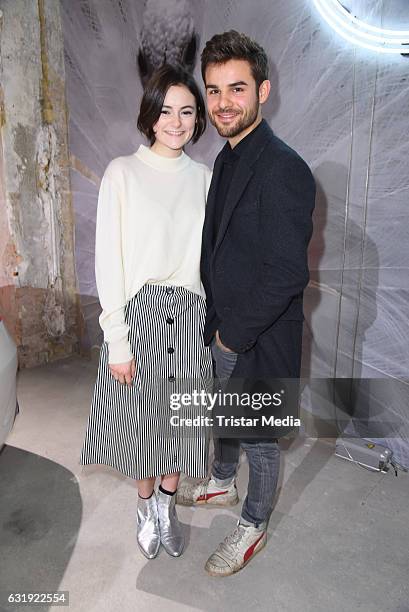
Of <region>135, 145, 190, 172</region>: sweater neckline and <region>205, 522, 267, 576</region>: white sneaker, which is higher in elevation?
<region>135, 145, 190, 172</region>: sweater neckline

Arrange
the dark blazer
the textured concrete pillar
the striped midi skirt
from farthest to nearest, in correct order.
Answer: the textured concrete pillar → the striped midi skirt → the dark blazer

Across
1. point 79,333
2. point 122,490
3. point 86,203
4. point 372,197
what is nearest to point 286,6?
point 372,197

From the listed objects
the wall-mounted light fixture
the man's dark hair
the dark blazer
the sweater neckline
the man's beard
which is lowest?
the dark blazer

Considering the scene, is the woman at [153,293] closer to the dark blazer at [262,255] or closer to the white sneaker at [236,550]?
the dark blazer at [262,255]

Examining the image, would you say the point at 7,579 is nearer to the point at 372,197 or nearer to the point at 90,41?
the point at 372,197

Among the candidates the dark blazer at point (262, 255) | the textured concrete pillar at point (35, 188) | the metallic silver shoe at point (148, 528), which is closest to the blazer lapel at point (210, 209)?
the dark blazer at point (262, 255)

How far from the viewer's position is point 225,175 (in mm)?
1645

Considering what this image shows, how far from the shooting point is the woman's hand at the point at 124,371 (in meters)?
1.63

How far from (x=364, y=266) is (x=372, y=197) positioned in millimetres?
307

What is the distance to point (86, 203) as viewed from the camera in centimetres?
346

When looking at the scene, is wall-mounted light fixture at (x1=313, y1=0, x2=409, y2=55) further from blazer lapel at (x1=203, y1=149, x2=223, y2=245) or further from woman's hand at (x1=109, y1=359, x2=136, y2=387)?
woman's hand at (x1=109, y1=359, x2=136, y2=387)

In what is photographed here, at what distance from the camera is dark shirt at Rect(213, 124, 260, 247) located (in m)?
1.58

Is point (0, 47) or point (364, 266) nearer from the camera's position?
point (364, 266)

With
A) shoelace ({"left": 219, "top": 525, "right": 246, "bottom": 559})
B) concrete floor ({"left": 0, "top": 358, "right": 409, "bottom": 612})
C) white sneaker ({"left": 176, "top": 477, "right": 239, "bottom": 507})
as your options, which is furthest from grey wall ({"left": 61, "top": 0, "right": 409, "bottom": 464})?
shoelace ({"left": 219, "top": 525, "right": 246, "bottom": 559})
